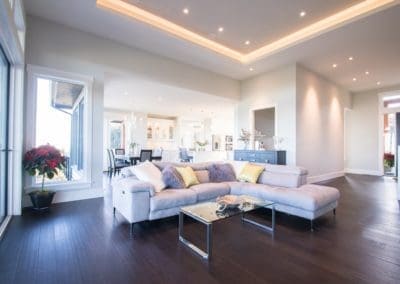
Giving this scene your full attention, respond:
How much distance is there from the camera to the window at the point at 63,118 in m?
3.85

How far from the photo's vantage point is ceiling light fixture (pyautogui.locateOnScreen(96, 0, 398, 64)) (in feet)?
11.8

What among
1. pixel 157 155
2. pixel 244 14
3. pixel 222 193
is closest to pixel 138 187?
pixel 222 193

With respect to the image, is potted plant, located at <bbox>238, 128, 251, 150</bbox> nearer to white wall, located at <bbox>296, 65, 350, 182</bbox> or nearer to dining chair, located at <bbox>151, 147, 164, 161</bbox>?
white wall, located at <bbox>296, 65, 350, 182</bbox>

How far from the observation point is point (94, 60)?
4.40 m

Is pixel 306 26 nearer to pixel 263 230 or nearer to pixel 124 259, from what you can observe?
pixel 263 230

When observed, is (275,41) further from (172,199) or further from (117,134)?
(117,134)

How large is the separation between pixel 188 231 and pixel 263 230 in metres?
1.02

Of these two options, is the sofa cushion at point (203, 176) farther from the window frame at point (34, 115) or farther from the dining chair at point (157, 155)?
the dining chair at point (157, 155)

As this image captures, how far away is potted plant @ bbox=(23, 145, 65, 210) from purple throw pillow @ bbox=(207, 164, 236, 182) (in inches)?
109

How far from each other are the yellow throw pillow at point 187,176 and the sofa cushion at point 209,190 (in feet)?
0.37

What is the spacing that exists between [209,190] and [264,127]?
4.86m

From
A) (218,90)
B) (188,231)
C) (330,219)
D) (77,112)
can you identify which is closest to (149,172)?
(188,231)

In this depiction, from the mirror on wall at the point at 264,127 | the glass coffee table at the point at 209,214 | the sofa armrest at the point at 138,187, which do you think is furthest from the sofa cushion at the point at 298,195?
the mirror on wall at the point at 264,127

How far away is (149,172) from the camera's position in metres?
3.31
